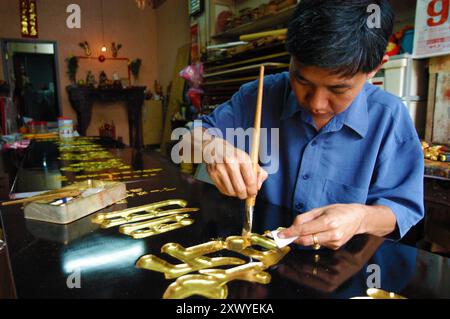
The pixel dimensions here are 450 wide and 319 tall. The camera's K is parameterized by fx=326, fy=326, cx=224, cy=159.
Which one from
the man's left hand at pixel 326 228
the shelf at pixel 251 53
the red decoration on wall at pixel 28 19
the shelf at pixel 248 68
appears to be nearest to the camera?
the man's left hand at pixel 326 228

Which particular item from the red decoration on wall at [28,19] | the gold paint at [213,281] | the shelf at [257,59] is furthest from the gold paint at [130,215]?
the red decoration on wall at [28,19]

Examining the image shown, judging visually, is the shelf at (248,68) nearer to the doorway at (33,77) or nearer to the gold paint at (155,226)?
the gold paint at (155,226)

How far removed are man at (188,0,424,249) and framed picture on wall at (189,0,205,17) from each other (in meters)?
4.06

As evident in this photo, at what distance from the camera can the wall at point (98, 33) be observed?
6957 millimetres

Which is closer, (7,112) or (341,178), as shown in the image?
(341,178)

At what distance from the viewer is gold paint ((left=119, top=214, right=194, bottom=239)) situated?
3.41 feet

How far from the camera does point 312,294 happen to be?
2.29ft

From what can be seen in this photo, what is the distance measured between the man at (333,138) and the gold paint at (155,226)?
0.19 m

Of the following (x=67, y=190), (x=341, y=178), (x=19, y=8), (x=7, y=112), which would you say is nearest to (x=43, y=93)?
(x=19, y=8)

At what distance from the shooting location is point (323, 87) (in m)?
0.98

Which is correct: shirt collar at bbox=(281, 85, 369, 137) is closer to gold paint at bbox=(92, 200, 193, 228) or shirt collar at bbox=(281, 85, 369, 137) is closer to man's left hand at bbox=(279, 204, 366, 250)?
man's left hand at bbox=(279, 204, 366, 250)

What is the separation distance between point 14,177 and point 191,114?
4.15m
